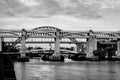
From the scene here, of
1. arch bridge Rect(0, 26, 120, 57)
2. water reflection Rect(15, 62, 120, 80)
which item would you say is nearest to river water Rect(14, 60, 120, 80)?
water reflection Rect(15, 62, 120, 80)

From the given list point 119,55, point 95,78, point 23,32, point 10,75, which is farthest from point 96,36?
point 10,75

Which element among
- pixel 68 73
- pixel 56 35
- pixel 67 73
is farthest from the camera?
pixel 56 35

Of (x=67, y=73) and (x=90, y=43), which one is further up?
(x=90, y=43)

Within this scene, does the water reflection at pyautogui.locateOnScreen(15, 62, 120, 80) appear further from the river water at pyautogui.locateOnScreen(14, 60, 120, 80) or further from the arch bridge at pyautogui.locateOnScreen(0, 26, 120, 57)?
the arch bridge at pyautogui.locateOnScreen(0, 26, 120, 57)

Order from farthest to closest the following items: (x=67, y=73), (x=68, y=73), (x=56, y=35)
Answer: (x=56, y=35) < (x=67, y=73) < (x=68, y=73)

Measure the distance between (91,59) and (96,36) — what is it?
37.3 feet

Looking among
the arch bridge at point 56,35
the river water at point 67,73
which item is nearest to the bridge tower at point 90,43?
the arch bridge at point 56,35

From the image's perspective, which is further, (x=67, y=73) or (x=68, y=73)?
(x=67, y=73)

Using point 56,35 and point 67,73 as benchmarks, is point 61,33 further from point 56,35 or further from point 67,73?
point 67,73

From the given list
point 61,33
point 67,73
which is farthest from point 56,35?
point 67,73

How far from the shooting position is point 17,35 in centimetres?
12762

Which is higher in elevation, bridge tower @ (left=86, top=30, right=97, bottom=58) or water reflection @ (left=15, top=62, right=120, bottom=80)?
bridge tower @ (left=86, top=30, right=97, bottom=58)

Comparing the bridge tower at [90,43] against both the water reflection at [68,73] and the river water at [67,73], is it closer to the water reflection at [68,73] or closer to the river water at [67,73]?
the river water at [67,73]

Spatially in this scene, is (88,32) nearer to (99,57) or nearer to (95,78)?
(99,57)
